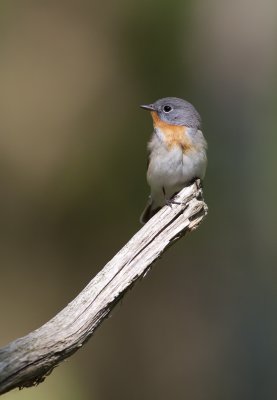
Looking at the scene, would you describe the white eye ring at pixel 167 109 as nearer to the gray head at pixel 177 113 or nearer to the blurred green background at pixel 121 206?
the gray head at pixel 177 113

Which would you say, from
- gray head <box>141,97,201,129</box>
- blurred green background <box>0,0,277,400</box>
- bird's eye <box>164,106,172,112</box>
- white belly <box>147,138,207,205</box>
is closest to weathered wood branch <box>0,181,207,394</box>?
white belly <box>147,138,207,205</box>

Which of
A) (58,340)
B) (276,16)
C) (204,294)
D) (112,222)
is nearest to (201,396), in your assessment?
(204,294)

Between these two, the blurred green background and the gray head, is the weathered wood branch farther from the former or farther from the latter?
the blurred green background

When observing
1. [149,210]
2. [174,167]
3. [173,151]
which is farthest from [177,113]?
[149,210]

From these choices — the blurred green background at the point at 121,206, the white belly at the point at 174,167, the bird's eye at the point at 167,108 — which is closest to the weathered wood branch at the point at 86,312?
the white belly at the point at 174,167

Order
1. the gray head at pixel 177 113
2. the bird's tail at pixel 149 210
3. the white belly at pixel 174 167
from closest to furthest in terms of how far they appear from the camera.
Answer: the white belly at pixel 174 167
the gray head at pixel 177 113
the bird's tail at pixel 149 210

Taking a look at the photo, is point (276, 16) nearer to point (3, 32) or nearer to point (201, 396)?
point (3, 32)
